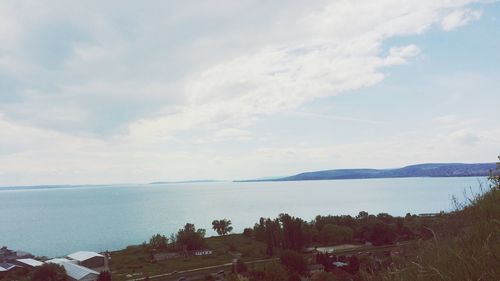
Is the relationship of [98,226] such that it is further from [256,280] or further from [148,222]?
[256,280]

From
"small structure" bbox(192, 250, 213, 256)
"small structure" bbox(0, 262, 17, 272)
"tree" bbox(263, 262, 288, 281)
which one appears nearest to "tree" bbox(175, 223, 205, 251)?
"small structure" bbox(192, 250, 213, 256)

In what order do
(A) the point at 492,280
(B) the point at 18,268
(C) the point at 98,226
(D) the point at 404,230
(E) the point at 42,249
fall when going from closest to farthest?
1. (A) the point at 492,280
2. (B) the point at 18,268
3. (D) the point at 404,230
4. (E) the point at 42,249
5. (C) the point at 98,226

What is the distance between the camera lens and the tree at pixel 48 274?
146 ft

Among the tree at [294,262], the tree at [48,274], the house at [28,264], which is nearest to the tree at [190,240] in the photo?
the house at [28,264]

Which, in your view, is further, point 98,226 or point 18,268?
point 98,226

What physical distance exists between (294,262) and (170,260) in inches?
972

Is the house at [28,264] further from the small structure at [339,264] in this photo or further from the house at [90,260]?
the small structure at [339,264]

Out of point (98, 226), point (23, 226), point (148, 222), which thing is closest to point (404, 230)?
point (148, 222)

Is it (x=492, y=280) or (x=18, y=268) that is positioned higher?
(x=492, y=280)

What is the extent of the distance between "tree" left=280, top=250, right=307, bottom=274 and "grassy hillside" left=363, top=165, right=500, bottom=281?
118 feet

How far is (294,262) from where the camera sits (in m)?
42.3

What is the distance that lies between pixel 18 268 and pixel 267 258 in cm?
3579

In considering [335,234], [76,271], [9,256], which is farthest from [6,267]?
[335,234]

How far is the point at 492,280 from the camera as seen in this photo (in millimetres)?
3881
